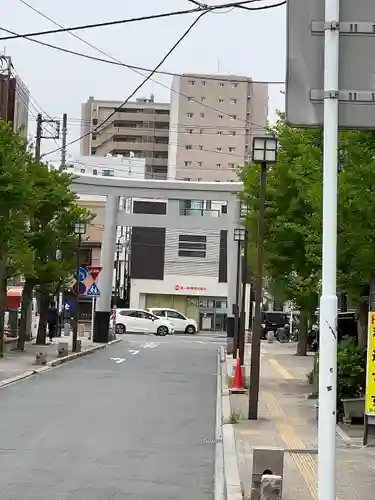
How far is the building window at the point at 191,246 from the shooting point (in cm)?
7100

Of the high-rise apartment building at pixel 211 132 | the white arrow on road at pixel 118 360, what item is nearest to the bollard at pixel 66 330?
the white arrow on road at pixel 118 360

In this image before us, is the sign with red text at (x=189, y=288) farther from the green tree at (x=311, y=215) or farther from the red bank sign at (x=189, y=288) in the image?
the green tree at (x=311, y=215)

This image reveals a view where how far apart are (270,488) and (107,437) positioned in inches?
218

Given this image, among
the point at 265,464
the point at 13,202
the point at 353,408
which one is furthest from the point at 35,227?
the point at 265,464

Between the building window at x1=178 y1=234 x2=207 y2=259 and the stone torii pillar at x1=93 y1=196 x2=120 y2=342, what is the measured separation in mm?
29529

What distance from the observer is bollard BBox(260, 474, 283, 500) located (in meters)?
7.43

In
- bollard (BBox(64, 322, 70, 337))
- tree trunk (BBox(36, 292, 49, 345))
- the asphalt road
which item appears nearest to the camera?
the asphalt road

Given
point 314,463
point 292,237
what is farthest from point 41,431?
point 292,237

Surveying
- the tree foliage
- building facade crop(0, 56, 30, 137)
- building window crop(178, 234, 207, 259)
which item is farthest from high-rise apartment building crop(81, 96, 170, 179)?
the tree foliage

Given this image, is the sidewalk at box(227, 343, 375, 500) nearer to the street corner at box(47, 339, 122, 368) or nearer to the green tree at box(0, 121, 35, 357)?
the street corner at box(47, 339, 122, 368)

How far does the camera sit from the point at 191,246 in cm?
7119

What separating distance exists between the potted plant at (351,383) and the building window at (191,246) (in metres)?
56.5

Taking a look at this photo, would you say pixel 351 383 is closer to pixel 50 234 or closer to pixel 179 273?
pixel 50 234

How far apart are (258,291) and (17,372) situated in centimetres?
955
